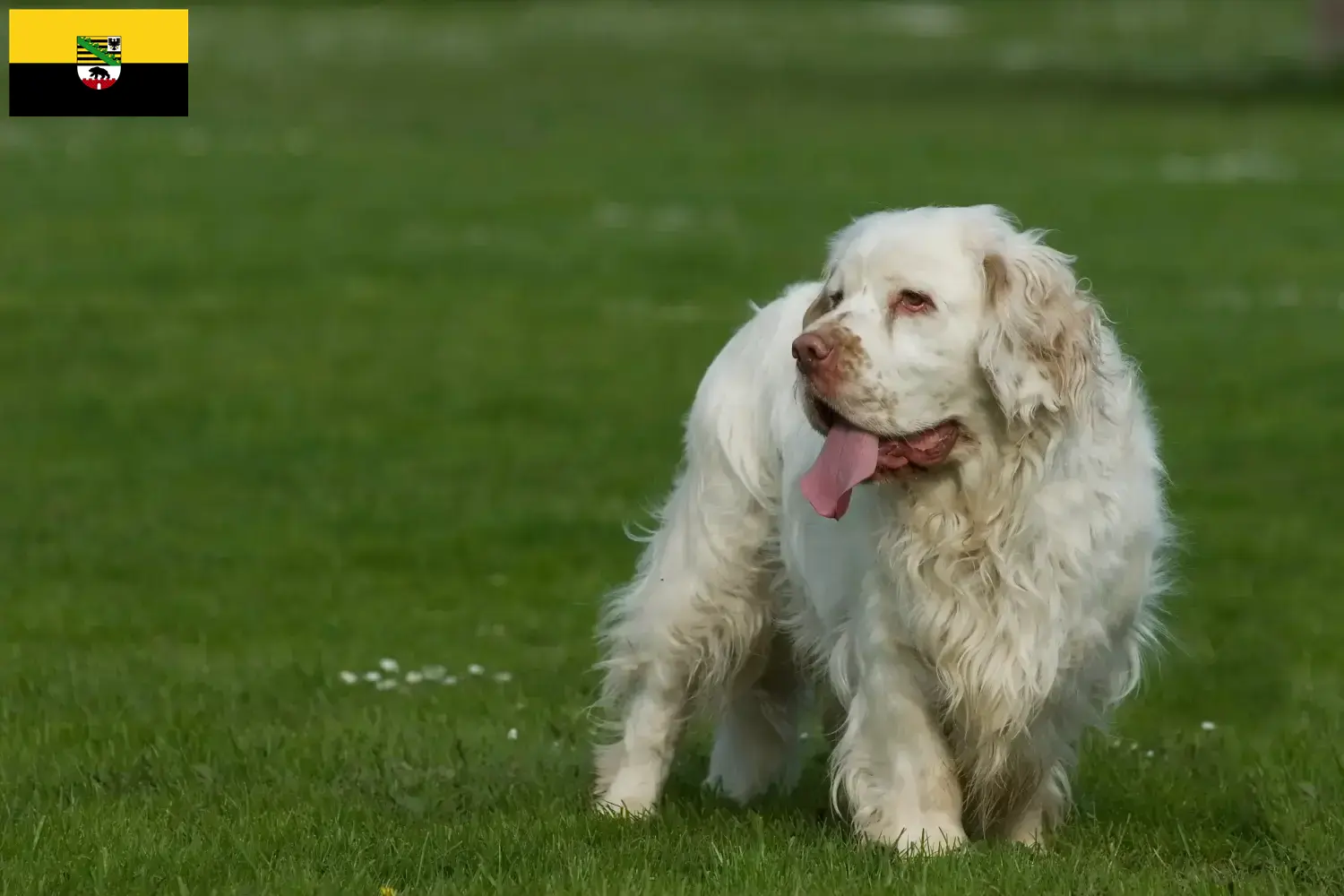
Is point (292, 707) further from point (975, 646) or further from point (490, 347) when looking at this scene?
point (490, 347)

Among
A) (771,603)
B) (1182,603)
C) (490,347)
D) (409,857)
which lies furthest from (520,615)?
(490,347)

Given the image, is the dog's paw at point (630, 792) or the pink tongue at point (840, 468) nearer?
the pink tongue at point (840, 468)

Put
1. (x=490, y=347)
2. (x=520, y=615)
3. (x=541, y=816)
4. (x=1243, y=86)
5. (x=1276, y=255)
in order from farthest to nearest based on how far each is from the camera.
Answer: (x=1243, y=86)
(x=1276, y=255)
(x=490, y=347)
(x=520, y=615)
(x=541, y=816)

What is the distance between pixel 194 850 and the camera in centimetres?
631

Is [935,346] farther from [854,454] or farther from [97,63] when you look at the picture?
[97,63]

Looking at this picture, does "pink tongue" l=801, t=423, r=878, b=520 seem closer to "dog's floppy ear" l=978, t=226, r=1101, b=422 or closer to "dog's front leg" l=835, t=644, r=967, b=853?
"dog's floppy ear" l=978, t=226, r=1101, b=422

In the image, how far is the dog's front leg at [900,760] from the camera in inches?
258

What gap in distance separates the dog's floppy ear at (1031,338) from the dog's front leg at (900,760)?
0.85m

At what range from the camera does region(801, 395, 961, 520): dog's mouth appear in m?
6.16

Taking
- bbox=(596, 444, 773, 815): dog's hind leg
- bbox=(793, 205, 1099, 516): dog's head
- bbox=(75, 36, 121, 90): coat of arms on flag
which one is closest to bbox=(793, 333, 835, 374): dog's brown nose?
bbox=(793, 205, 1099, 516): dog's head

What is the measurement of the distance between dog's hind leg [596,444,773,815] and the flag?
1240 cm

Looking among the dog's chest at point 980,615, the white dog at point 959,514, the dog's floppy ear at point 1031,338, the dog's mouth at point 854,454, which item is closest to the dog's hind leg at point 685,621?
the white dog at point 959,514

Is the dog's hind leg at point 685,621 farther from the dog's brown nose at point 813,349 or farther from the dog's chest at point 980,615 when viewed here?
the dog's brown nose at point 813,349

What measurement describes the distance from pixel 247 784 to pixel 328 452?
7960 millimetres
